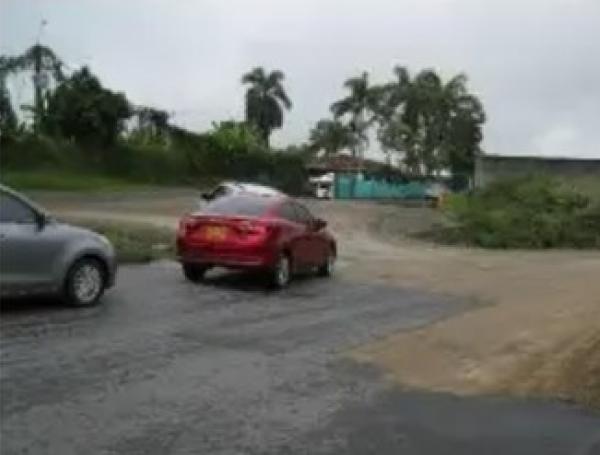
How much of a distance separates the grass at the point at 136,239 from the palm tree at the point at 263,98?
218 feet

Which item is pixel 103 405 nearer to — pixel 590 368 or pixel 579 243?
pixel 590 368

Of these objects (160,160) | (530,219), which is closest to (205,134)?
(160,160)

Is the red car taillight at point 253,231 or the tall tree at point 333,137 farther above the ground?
the tall tree at point 333,137

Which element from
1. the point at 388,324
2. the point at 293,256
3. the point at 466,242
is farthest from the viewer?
the point at 466,242

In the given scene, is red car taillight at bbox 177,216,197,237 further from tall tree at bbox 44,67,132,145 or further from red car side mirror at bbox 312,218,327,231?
tall tree at bbox 44,67,132,145

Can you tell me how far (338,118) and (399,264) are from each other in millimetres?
70989

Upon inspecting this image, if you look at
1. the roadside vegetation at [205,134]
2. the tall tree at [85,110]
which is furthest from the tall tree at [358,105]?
the tall tree at [85,110]

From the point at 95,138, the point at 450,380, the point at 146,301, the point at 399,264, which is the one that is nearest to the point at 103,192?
the point at 95,138

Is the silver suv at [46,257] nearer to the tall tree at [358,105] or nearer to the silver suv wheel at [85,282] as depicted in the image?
the silver suv wheel at [85,282]

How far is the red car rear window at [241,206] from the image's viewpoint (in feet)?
67.8

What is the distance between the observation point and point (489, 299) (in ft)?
63.3

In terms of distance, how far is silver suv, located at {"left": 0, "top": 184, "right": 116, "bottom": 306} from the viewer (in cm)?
1502

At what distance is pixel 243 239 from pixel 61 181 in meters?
41.8

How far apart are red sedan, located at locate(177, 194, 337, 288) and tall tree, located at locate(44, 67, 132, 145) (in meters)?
47.6
